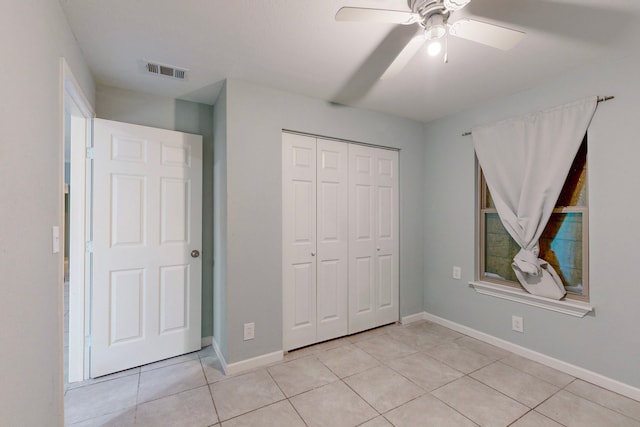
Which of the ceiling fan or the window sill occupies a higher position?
the ceiling fan

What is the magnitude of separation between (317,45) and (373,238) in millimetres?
1938

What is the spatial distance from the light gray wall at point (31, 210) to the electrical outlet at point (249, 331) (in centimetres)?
112

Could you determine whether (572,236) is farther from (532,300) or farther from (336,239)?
(336,239)

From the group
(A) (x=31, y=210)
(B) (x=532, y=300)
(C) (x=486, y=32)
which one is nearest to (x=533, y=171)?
(B) (x=532, y=300)

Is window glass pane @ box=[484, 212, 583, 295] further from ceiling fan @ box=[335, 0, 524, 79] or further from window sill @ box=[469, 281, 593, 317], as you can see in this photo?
ceiling fan @ box=[335, 0, 524, 79]

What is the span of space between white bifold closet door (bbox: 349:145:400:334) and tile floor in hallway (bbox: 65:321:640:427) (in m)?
0.56

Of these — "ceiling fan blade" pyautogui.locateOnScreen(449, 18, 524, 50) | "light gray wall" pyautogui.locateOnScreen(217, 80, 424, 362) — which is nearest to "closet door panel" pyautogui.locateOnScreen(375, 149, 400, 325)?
"light gray wall" pyautogui.locateOnScreen(217, 80, 424, 362)

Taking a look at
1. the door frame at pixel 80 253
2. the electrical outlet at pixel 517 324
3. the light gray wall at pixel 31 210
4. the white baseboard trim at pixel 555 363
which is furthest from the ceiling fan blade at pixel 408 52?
the white baseboard trim at pixel 555 363

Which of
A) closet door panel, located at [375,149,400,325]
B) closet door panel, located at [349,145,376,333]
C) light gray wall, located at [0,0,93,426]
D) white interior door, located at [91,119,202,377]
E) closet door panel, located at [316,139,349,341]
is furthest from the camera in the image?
closet door panel, located at [375,149,400,325]

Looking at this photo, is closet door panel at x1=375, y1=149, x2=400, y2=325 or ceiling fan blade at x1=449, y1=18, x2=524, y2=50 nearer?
ceiling fan blade at x1=449, y1=18, x2=524, y2=50

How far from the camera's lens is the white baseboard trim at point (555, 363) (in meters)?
1.94

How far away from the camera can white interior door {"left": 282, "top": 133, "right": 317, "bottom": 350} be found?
8.46ft

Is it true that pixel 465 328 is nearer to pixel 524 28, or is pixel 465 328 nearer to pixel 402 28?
pixel 524 28

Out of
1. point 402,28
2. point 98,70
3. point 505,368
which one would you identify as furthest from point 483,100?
point 98,70
